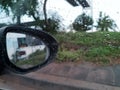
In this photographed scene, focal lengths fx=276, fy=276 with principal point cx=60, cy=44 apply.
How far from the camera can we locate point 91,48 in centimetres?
622

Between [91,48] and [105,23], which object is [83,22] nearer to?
[105,23]

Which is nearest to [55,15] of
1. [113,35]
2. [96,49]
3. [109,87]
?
[113,35]

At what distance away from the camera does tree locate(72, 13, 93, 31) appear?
918 centimetres

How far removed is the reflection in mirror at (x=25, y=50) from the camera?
1619mm

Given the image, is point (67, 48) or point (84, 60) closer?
point (84, 60)

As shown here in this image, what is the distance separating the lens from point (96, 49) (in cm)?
596

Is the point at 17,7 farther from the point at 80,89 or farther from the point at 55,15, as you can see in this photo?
the point at 80,89

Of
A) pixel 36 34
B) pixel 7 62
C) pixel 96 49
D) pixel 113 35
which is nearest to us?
pixel 7 62

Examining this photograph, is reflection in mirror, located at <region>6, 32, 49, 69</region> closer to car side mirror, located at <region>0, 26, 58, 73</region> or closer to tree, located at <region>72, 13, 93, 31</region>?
car side mirror, located at <region>0, 26, 58, 73</region>

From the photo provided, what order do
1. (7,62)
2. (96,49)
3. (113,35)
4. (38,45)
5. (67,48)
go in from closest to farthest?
1. (7,62)
2. (38,45)
3. (96,49)
4. (67,48)
5. (113,35)

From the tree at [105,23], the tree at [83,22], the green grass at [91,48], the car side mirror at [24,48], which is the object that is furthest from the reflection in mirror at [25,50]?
the tree at [83,22]

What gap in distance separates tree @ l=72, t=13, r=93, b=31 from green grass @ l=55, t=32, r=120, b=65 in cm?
166

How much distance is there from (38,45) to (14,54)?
11.7 inches

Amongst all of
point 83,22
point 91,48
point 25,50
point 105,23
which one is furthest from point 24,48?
point 83,22
